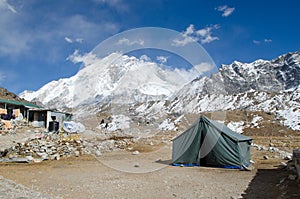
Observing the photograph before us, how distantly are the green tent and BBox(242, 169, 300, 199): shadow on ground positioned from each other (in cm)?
250

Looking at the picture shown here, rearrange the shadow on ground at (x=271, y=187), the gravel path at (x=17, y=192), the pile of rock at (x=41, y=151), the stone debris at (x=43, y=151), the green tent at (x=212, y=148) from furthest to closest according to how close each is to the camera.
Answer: the pile of rock at (x=41, y=151)
the stone debris at (x=43, y=151)
the green tent at (x=212, y=148)
the shadow on ground at (x=271, y=187)
the gravel path at (x=17, y=192)

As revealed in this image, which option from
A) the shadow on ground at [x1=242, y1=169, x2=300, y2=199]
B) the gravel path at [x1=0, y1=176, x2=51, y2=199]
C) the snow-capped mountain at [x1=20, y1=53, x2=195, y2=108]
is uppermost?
the snow-capped mountain at [x1=20, y1=53, x2=195, y2=108]

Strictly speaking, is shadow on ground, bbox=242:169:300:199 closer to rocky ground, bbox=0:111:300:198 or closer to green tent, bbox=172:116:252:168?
rocky ground, bbox=0:111:300:198

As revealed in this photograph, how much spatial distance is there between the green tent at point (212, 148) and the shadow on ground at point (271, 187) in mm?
2500

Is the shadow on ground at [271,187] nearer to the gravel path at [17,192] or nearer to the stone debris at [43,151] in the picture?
the gravel path at [17,192]

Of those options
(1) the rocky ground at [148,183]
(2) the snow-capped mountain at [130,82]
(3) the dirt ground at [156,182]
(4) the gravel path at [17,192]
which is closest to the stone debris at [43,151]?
(1) the rocky ground at [148,183]

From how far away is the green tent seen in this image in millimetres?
14886

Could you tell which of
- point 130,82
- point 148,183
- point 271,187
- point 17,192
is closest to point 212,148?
point 271,187

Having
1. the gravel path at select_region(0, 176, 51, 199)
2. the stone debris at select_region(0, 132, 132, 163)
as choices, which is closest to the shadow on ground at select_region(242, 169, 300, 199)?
the gravel path at select_region(0, 176, 51, 199)

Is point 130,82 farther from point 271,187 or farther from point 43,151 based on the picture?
point 43,151

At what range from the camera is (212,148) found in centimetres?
1583

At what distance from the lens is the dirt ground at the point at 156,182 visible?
A: 9.04m

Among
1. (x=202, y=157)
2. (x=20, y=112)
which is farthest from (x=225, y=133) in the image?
(x=20, y=112)

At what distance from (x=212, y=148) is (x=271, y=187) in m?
5.90
